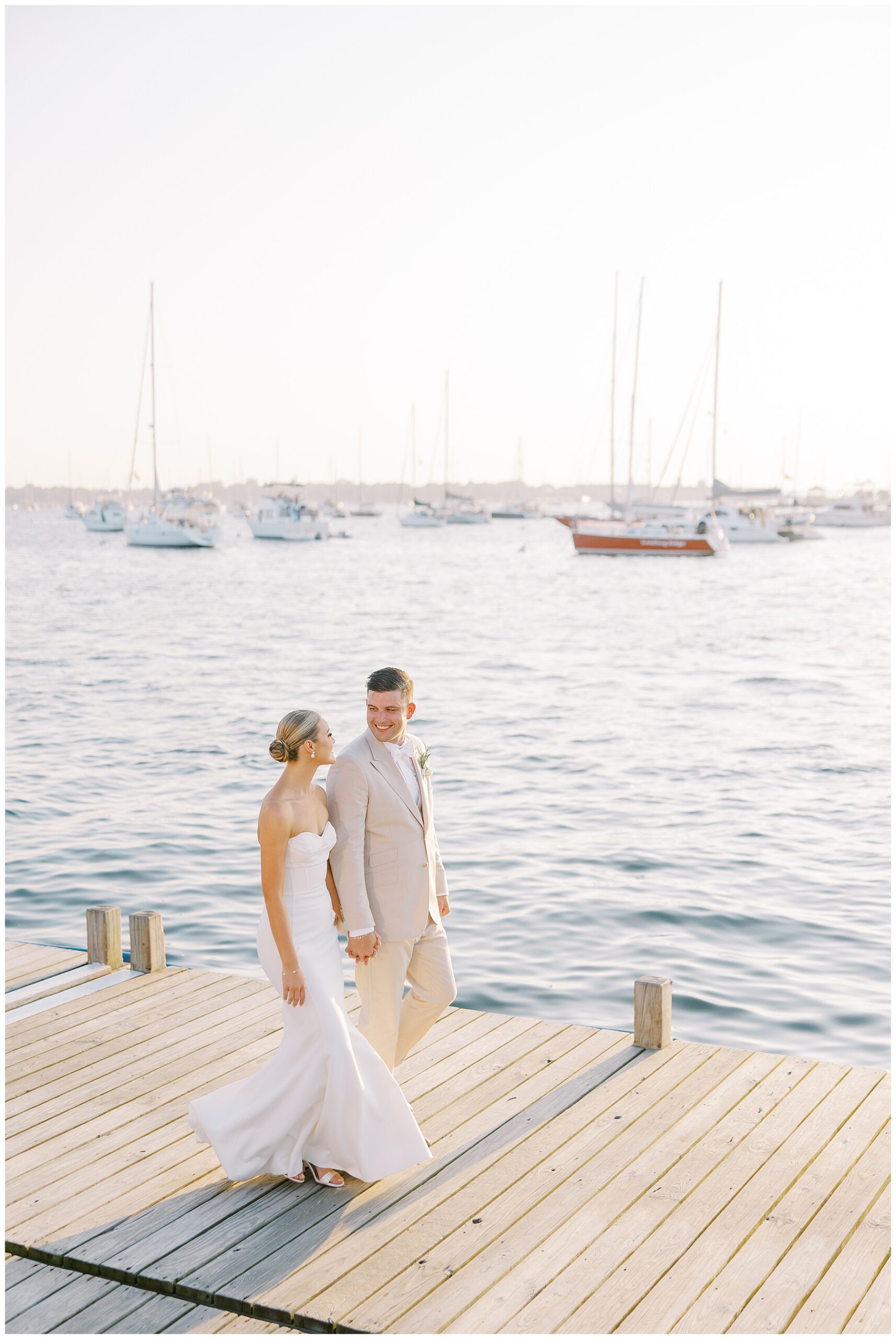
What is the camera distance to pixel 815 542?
341ft

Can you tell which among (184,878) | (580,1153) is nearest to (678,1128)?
(580,1153)

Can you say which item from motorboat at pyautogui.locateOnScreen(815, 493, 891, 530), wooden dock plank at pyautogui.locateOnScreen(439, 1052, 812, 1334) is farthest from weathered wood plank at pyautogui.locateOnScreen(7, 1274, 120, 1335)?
motorboat at pyautogui.locateOnScreen(815, 493, 891, 530)

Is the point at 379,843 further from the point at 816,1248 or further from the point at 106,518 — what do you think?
the point at 106,518

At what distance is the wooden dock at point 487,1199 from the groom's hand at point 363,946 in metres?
0.85

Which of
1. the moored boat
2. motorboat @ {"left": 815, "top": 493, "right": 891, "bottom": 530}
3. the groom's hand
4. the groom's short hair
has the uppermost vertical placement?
motorboat @ {"left": 815, "top": 493, "right": 891, "bottom": 530}

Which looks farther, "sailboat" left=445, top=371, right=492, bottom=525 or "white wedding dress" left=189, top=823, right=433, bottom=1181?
"sailboat" left=445, top=371, right=492, bottom=525

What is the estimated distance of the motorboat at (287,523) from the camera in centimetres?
10250

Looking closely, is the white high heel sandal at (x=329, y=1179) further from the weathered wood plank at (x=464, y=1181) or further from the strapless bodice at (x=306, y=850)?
the strapless bodice at (x=306, y=850)

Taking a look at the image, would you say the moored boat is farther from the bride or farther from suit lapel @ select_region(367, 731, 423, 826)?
the bride

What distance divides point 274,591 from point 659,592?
1653 cm

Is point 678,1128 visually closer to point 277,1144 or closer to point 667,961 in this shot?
point 277,1144

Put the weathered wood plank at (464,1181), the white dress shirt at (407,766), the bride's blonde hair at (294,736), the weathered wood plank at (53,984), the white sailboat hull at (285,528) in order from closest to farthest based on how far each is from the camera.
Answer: the weathered wood plank at (464,1181) < the bride's blonde hair at (294,736) < the white dress shirt at (407,766) < the weathered wood plank at (53,984) < the white sailboat hull at (285,528)

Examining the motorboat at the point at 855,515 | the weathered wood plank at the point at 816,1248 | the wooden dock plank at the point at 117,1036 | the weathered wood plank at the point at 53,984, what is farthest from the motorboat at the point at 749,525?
the weathered wood plank at the point at 816,1248

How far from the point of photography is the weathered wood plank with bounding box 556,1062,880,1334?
408cm
